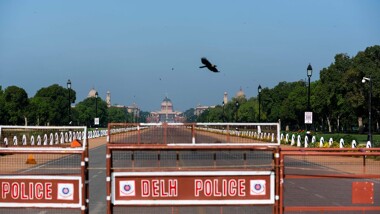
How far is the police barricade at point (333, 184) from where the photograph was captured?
436 inches

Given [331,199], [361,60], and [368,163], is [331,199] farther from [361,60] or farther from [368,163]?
[361,60]

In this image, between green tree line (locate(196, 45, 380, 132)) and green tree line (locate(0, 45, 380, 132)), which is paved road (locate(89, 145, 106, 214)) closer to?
green tree line (locate(0, 45, 380, 132))

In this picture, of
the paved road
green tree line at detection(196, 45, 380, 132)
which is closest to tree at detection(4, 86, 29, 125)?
green tree line at detection(196, 45, 380, 132)

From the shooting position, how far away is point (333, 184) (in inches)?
504

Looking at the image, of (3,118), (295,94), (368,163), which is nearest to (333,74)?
(295,94)

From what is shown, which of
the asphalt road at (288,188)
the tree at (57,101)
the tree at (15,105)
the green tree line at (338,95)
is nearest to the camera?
the asphalt road at (288,188)

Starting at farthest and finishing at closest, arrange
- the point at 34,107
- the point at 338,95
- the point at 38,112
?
1. the point at 38,112
2. the point at 34,107
3. the point at 338,95

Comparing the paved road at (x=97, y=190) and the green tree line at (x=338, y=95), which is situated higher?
the green tree line at (x=338, y=95)

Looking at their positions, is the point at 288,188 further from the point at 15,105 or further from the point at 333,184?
the point at 15,105

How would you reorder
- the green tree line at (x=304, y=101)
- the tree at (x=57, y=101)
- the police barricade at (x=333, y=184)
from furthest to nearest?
the tree at (x=57, y=101)
the green tree line at (x=304, y=101)
the police barricade at (x=333, y=184)

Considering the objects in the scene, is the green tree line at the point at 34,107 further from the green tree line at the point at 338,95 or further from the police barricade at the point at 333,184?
the police barricade at the point at 333,184

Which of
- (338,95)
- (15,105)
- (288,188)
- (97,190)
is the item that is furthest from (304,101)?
(288,188)

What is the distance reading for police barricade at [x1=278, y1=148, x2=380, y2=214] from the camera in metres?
11.1

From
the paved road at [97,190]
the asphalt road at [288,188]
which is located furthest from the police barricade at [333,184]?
the paved road at [97,190]
